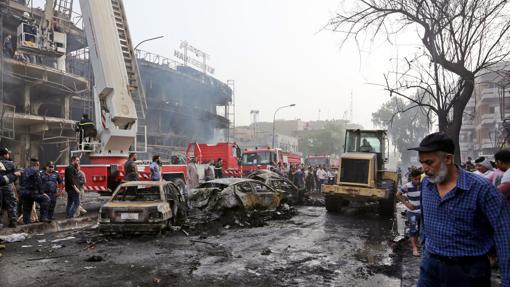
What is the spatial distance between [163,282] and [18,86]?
28.0 metres

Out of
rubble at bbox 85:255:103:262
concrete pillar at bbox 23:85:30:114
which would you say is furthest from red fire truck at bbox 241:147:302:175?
rubble at bbox 85:255:103:262

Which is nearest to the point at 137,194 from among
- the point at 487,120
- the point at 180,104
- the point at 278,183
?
the point at 278,183

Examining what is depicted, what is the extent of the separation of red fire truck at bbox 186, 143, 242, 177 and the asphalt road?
13327mm

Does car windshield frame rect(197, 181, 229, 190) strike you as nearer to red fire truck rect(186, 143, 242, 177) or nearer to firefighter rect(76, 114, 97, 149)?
firefighter rect(76, 114, 97, 149)

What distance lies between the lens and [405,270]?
6.41 meters

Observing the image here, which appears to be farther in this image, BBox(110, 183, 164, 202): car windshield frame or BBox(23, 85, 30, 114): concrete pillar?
BBox(23, 85, 30, 114): concrete pillar

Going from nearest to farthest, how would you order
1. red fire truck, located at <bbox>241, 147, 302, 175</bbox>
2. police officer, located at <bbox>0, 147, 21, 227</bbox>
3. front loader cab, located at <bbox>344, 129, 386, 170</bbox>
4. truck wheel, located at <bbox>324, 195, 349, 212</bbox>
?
police officer, located at <bbox>0, 147, 21, 227</bbox>
truck wheel, located at <bbox>324, 195, 349, 212</bbox>
front loader cab, located at <bbox>344, 129, 386, 170</bbox>
red fire truck, located at <bbox>241, 147, 302, 175</bbox>

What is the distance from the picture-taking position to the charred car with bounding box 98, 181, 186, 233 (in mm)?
9273

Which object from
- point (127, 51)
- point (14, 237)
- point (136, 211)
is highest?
point (127, 51)

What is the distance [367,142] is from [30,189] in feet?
35.3

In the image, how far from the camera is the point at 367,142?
14859 millimetres

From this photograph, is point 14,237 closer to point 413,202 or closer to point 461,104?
point 413,202

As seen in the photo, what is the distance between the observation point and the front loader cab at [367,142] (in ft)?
48.4

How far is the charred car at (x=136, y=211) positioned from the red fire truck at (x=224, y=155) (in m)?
13.5
